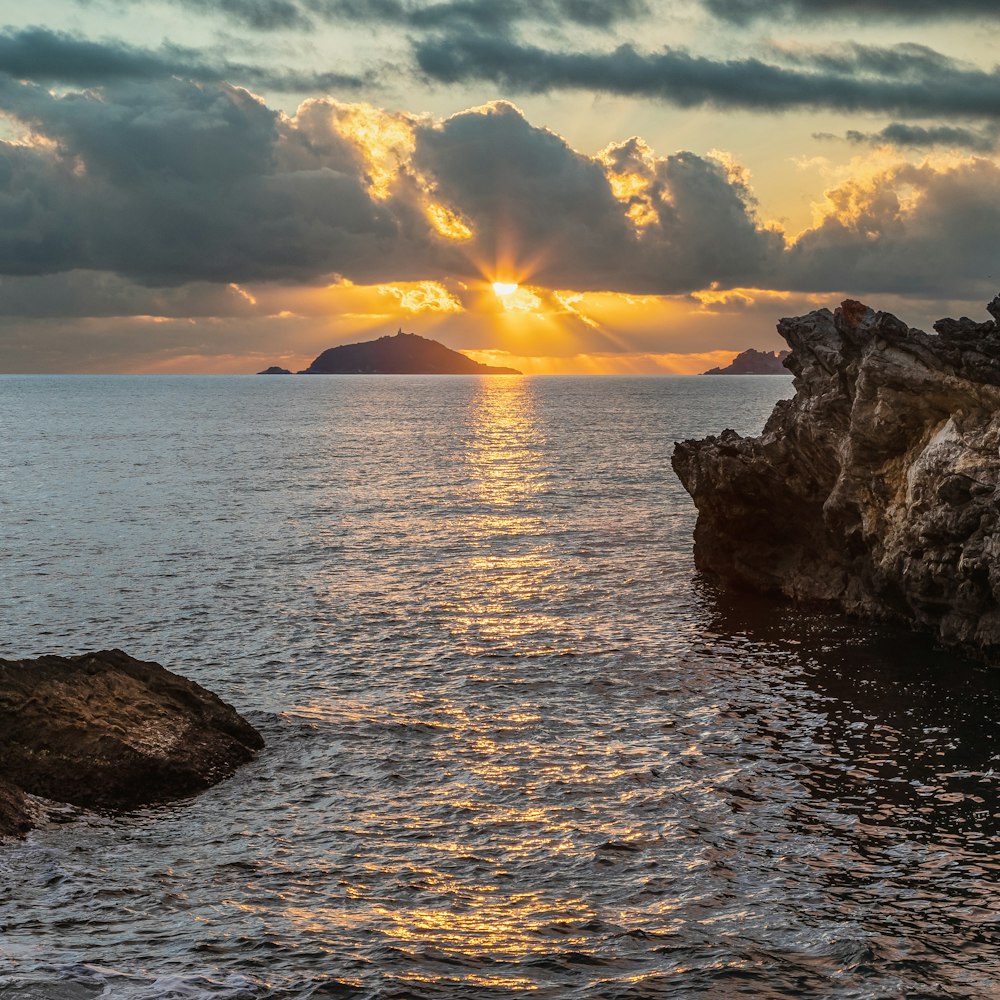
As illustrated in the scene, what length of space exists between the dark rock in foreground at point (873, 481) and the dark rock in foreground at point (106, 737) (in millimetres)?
26055

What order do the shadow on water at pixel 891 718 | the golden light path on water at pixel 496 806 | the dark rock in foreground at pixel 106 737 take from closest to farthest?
the golden light path on water at pixel 496 806
the dark rock in foreground at pixel 106 737
the shadow on water at pixel 891 718

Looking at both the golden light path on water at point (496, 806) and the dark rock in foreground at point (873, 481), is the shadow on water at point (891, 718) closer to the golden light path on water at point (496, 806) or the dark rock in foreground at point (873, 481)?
the dark rock in foreground at point (873, 481)

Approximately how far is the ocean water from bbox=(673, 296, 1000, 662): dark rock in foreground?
2148mm

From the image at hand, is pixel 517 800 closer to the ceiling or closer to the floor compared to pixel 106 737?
closer to the floor

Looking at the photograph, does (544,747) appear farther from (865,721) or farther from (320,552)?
(320,552)

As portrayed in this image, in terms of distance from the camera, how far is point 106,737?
94.1 ft

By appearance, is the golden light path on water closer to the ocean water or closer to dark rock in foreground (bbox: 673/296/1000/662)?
the ocean water

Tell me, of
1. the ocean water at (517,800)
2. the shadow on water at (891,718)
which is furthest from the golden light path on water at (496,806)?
the shadow on water at (891,718)

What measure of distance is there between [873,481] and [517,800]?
24.4 m

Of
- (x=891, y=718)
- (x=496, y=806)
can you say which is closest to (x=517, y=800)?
(x=496, y=806)

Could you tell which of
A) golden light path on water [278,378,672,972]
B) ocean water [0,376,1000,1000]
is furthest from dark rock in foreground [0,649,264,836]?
golden light path on water [278,378,672,972]

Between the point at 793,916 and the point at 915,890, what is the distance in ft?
10.1

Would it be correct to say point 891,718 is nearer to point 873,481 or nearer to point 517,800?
point 517,800

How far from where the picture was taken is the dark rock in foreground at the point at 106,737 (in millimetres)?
27797
